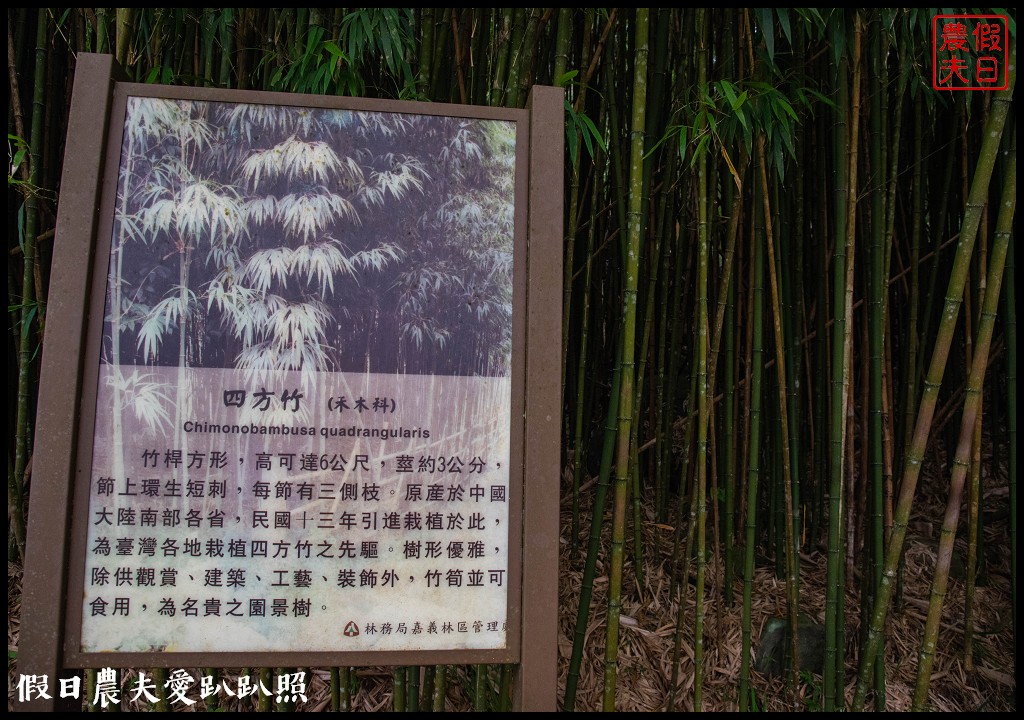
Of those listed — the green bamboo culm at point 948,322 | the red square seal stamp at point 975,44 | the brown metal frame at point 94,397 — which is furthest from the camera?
the red square seal stamp at point 975,44

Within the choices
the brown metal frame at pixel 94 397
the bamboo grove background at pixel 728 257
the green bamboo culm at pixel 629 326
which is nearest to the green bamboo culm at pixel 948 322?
the bamboo grove background at pixel 728 257

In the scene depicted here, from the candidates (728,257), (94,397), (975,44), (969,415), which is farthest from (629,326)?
(975,44)

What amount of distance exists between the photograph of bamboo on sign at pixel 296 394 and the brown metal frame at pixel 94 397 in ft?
0.08

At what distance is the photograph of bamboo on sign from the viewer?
125cm

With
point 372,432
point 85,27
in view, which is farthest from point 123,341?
point 85,27

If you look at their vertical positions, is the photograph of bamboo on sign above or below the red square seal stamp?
below

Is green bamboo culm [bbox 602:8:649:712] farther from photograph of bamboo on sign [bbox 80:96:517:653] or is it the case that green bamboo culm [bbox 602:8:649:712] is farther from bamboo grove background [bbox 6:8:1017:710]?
photograph of bamboo on sign [bbox 80:96:517:653]

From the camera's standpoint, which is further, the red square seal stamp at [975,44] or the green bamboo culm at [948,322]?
the red square seal stamp at [975,44]

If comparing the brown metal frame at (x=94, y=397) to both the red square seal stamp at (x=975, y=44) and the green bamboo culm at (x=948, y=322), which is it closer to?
the green bamboo culm at (x=948, y=322)

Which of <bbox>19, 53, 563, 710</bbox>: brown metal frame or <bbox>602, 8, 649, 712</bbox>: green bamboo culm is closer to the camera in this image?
<bbox>19, 53, 563, 710</bbox>: brown metal frame

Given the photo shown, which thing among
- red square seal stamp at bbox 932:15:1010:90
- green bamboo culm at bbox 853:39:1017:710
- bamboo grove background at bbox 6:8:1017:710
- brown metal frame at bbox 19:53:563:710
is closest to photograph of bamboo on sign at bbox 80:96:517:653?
brown metal frame at bbox 19:53:563:710

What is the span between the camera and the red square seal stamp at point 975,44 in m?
1.79

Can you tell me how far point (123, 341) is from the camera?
1260 millimetres

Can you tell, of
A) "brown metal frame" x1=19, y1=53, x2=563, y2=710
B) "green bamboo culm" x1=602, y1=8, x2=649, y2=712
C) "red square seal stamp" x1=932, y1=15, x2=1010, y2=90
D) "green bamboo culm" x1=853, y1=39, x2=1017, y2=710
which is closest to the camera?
"brown metal frame" x1=19, y1=53, x2=563, y2=710
